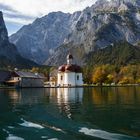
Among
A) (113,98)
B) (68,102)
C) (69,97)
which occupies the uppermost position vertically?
(69,97)

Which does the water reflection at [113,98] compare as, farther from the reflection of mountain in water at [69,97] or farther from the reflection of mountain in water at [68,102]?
the reflection of mountain in water at [68,102]

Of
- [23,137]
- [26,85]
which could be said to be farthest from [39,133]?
[26,85]

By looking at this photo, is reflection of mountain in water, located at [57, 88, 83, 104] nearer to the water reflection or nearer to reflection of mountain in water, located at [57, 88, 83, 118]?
reflection of mountain in water, located at [57, 88, 83, 118]

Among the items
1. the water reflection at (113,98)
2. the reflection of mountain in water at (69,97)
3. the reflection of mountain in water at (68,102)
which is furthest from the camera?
the reflection of mountain in water at (69,97)

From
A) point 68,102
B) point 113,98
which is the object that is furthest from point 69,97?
point 68,102

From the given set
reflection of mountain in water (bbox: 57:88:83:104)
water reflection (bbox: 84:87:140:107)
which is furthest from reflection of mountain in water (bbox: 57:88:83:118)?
water reflection (bbox: 84:87:140:107)

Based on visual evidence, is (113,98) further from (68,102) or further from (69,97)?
(68,102)

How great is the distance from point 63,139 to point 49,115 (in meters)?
14.7

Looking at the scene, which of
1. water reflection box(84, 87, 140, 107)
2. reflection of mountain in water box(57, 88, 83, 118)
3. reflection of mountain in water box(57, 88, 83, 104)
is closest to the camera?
reflection of mountain in water box(57, 88, 83, 118)

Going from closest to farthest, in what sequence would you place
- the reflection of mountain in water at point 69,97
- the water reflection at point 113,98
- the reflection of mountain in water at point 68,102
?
the reflection of mountain in water at point 68,102 → the water reflection at point 113,98 → the reflection of mountain in water at point 69,97

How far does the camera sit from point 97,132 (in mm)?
30500

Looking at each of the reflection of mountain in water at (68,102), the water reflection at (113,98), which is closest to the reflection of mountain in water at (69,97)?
the reflection of mountain in water at (68,102)

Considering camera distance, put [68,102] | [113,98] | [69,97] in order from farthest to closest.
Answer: [69,97], [113,98], [68,102]

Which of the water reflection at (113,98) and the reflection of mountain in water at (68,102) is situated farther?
the water reflection at (113,98)
